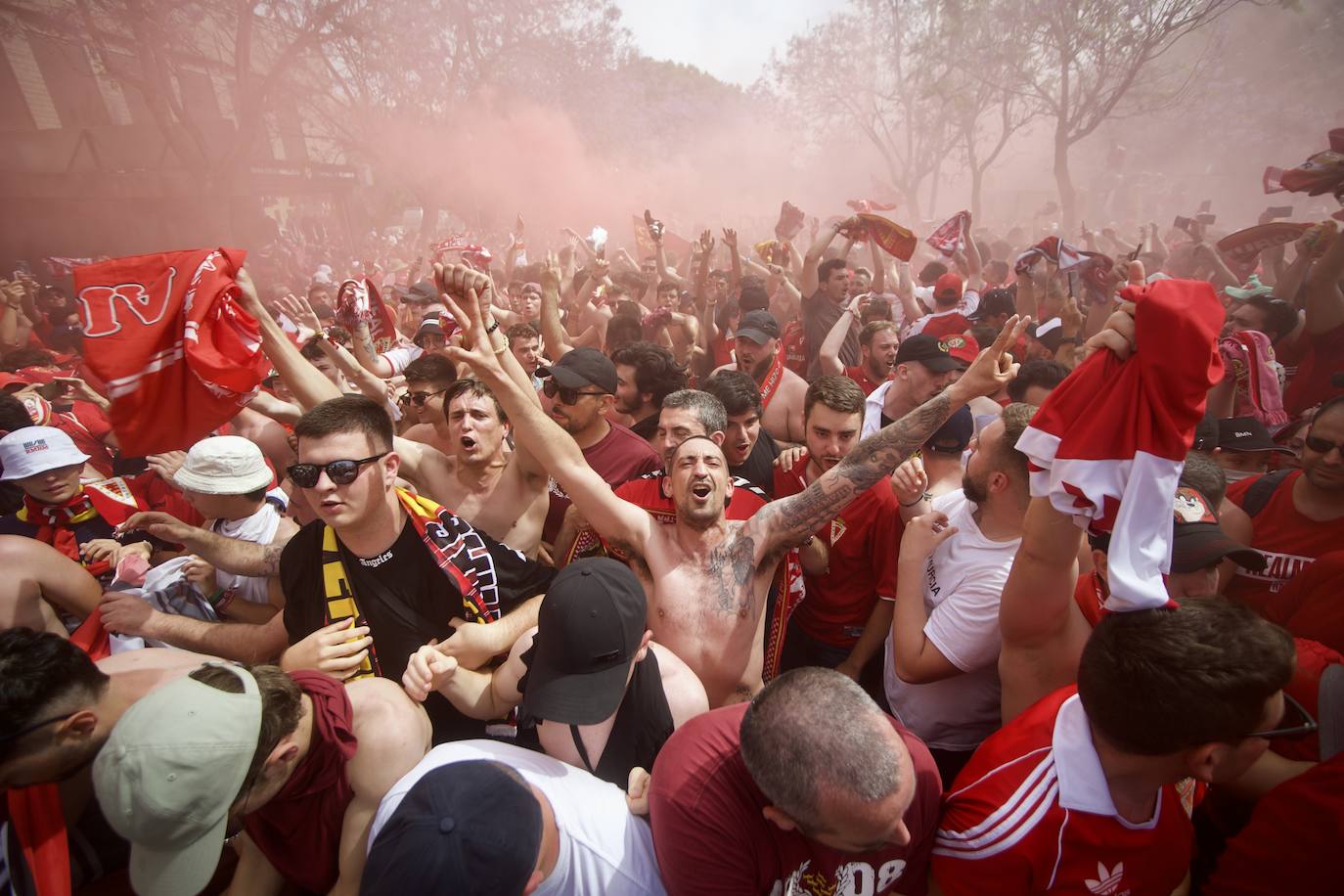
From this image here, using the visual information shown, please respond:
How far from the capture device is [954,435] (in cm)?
333

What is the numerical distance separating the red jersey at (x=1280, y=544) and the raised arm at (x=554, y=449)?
3.02 metres

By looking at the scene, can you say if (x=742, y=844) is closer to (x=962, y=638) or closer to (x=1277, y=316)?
(x=962, y=638)

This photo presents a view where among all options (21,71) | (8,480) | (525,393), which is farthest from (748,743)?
(21,71)

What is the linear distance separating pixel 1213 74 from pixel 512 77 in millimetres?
31581

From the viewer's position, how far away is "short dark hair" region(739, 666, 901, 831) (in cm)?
155

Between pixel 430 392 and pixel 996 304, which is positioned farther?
pixel 996 304

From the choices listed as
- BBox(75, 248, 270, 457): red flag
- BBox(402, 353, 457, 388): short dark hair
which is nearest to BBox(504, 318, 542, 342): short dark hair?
BBox(402, 353, 457, 388): short dark hair

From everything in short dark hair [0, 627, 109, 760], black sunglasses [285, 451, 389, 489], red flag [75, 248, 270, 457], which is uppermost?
red flag [75, 248, 270, 457]

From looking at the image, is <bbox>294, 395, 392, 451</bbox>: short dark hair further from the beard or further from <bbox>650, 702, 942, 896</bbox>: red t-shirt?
the beard

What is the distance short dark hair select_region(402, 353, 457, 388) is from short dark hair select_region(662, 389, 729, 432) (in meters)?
1.99

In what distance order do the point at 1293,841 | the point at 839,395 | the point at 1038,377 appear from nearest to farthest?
the point at 1293,841, the point at 839,395, the point at 1038,377

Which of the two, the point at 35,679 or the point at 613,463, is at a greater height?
the point at 35,679

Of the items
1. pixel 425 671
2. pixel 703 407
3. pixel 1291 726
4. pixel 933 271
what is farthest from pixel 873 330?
pixel 933 271

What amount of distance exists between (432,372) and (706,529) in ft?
9.37
